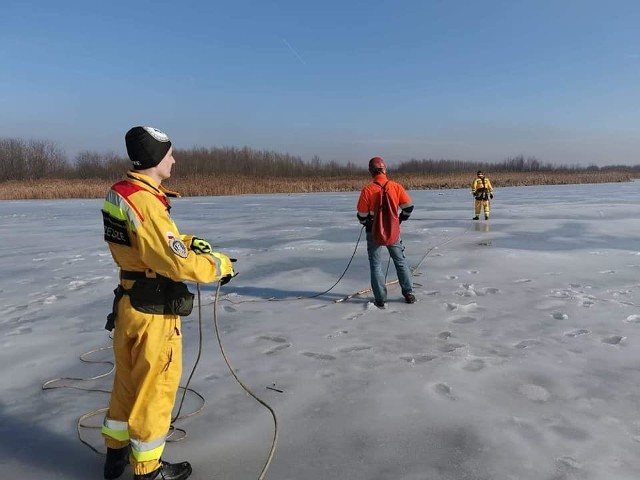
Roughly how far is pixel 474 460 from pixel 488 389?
2.58 ft

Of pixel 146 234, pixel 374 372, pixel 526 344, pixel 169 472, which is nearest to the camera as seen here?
pixel 146 234

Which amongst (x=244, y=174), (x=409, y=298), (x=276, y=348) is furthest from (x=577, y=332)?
(x=244, y=174)

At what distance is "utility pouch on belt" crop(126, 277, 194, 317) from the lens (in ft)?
6.36

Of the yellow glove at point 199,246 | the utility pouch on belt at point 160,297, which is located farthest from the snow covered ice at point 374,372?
the yellow glove at point 199,246

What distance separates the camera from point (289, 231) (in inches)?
430

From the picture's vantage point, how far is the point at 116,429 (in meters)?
2.07

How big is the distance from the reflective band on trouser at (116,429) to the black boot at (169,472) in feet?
0.59

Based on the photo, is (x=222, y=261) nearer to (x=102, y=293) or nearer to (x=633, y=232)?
(x=102, y=293)

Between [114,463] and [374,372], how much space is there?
1691 mm

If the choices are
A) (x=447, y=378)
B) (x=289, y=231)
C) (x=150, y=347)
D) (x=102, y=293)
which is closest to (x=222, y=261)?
(x=150, y=347)

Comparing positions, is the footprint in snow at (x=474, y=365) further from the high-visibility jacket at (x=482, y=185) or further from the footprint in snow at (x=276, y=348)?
the high-visibility jacket at (x=482, y=185)

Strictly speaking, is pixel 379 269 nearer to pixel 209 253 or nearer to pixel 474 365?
pixel 474 365

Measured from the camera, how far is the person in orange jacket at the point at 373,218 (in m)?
4.82

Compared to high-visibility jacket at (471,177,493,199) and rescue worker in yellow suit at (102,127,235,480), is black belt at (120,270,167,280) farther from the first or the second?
high-visibility jacket at (471,177,493,199)
